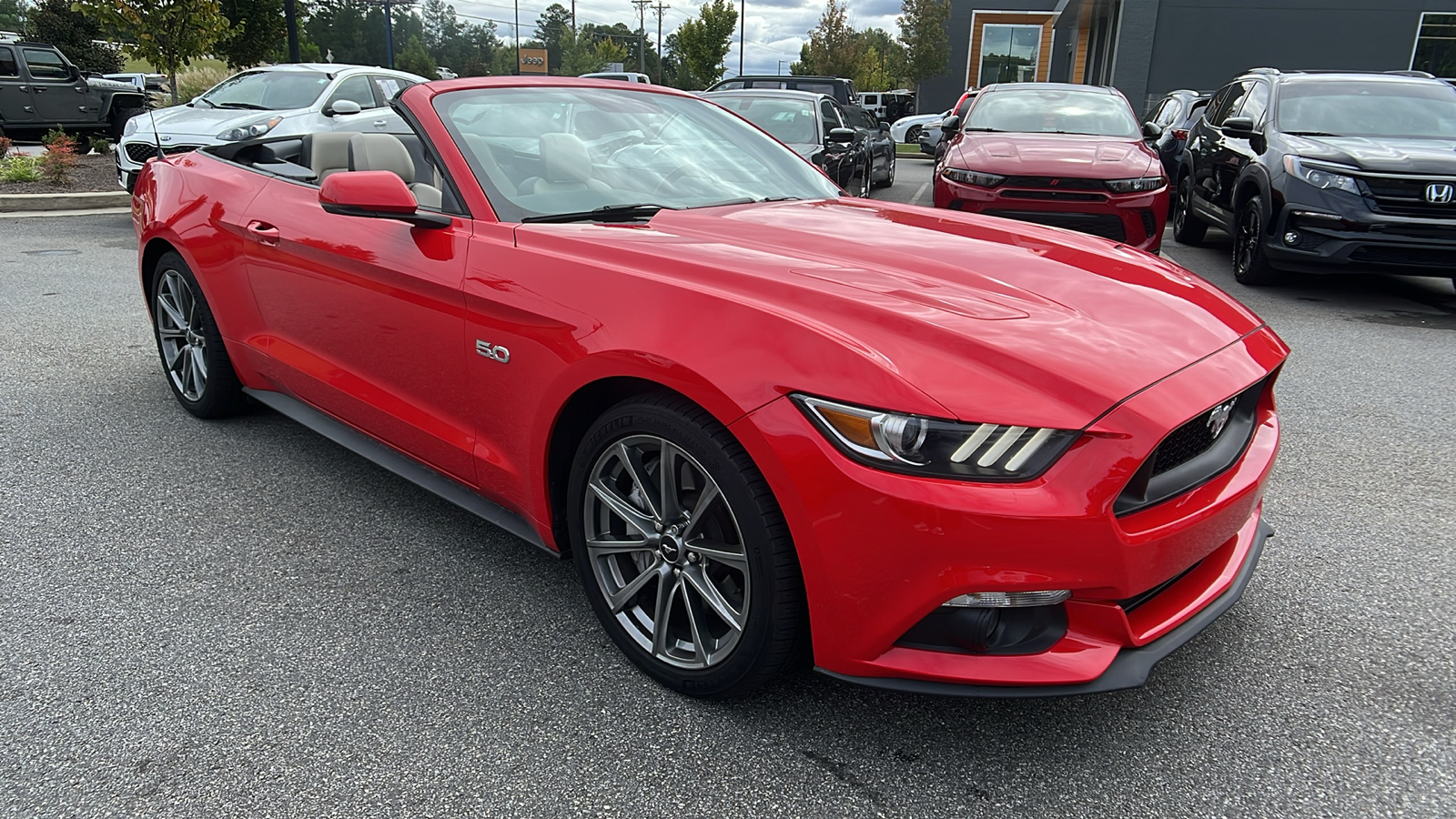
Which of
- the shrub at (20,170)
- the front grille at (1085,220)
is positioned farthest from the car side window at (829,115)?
the shrub at (20,170)

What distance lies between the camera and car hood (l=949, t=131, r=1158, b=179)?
7.34m

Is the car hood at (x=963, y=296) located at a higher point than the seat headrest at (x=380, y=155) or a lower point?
lower

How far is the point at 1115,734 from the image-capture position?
225cm

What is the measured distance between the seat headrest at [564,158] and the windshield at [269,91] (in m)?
9.80

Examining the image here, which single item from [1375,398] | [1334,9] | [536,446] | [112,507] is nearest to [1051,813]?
[536,446]

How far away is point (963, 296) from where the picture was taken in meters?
2.22

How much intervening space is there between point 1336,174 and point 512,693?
7.13 m

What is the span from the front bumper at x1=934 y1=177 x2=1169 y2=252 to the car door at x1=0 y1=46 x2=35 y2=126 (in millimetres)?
18260

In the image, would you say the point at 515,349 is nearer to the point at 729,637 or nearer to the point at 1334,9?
the point at 729,637

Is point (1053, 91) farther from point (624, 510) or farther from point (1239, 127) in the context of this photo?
point (624, 510)

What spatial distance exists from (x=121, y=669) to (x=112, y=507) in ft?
3.97

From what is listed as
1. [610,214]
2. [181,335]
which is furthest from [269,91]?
[610,214]

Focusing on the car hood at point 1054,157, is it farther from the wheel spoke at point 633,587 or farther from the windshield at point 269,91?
the windshield at point 269,91

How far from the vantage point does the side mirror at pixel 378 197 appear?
269cm
